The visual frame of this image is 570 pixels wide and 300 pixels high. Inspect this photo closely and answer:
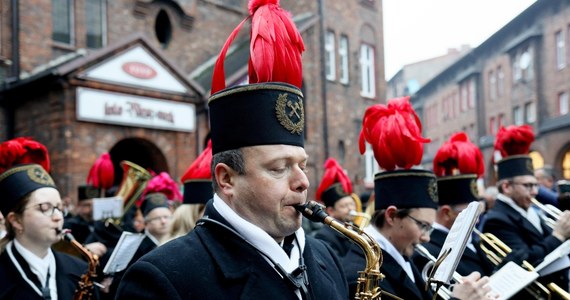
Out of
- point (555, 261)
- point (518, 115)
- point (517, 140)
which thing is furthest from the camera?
point (518, 115)

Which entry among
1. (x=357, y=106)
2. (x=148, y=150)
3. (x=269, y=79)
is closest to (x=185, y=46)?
(x=148, y=150)

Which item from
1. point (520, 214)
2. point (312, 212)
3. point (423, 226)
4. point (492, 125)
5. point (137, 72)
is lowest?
point (520, 214)

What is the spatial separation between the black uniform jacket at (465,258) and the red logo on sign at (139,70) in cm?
1042

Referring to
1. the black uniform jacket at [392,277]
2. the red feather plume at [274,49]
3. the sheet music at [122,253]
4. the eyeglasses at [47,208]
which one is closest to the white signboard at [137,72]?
the sheet music at [122,253]

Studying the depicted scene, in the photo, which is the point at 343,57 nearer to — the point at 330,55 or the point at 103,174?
the point at 330,55

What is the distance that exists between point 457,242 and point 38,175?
3062 millimetres

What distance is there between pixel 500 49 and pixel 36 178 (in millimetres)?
37300

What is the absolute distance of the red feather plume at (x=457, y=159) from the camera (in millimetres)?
5863

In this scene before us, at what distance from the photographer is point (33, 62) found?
14867mm

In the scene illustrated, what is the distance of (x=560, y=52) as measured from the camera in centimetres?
3048

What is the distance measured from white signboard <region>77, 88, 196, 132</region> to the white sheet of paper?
6.09 m

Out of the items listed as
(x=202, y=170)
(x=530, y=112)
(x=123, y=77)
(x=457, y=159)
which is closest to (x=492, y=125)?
(x=530, y=112)

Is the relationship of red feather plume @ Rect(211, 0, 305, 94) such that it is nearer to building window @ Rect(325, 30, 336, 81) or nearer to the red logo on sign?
the red logo on sign

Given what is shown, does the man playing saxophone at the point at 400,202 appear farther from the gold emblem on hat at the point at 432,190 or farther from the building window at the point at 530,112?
the building window at the point at 530,112
